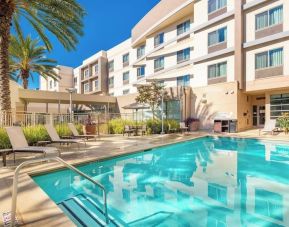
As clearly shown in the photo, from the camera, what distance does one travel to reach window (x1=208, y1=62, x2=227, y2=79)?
22.7 meters

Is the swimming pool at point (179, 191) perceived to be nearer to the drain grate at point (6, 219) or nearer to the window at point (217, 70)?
the drain grate at point (6, 219)

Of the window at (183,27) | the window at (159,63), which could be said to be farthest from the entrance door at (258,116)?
the window at (159,63)

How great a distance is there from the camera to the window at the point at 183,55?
27470 millimetres

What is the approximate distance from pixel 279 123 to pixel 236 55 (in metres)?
6.89

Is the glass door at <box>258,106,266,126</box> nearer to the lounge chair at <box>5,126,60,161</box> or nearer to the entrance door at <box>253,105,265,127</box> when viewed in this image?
the entrance door at <box>253,105,265,127</box>

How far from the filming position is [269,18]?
1939 centimetres

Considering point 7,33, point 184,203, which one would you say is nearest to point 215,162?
point 184,203

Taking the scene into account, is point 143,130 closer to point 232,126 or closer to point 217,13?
point 232,126

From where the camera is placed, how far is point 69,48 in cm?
1574

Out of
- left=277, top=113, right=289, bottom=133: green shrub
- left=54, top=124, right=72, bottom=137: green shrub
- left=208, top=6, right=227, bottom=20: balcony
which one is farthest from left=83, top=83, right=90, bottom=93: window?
left=277, top=113, right=289, bottom=133: green shrub

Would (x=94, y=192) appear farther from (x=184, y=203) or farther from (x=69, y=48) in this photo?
(x=69, y=48)

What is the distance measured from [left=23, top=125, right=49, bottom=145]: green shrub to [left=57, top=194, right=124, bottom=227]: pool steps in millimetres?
6236

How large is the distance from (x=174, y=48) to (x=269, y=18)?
11724mm

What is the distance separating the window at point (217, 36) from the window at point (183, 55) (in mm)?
3755
